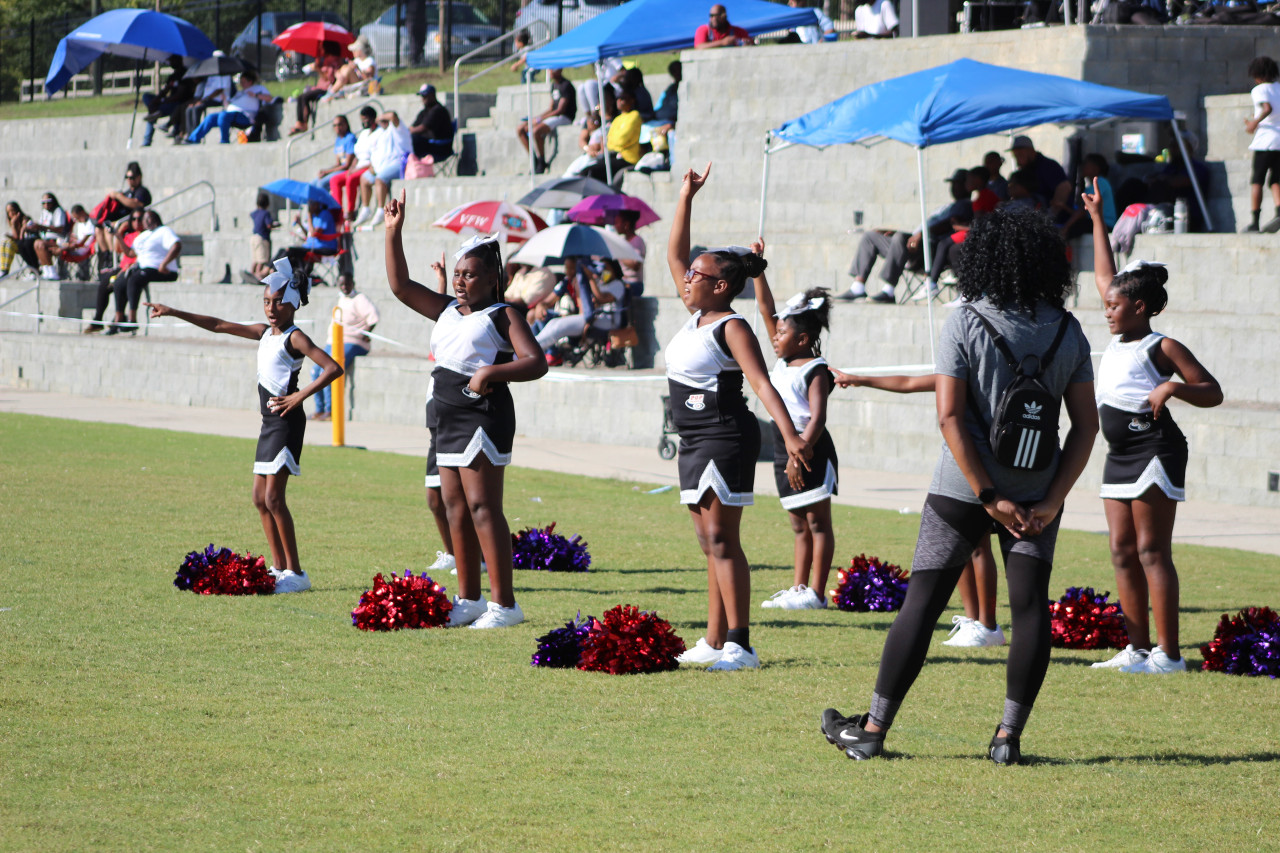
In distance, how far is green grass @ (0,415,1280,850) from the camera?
189 inches

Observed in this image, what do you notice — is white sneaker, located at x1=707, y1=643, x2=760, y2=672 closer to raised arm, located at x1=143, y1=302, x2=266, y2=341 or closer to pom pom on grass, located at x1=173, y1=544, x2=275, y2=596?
pom pom on grass, located at x1=173, y1=544, x2=275, y2=596

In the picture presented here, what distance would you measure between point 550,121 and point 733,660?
19880 millimetres

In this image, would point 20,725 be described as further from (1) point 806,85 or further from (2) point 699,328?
(1) point 806,85

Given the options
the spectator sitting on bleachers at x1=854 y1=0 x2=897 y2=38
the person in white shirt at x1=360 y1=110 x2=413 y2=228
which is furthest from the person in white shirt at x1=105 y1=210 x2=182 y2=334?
the spectator sitting on bleachers at x1=854 y1=0 x2=897 y2=38

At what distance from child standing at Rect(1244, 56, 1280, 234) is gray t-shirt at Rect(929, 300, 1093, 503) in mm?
12957

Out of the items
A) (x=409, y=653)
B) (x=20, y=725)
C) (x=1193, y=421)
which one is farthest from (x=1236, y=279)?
(x=20, y=725)

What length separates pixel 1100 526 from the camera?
12.9 metres

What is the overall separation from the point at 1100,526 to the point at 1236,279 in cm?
477

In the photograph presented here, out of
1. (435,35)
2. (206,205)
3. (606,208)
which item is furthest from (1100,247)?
(435,35)

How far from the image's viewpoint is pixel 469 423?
786 cm

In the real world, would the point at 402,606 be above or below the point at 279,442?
below

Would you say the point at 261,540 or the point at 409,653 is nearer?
the point at 409,653

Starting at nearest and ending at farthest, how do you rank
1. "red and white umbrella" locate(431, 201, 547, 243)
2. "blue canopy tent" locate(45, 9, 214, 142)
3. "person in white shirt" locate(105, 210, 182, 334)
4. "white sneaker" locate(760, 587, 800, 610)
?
"white sneaker" locate(760, 587, 800, 610) < "red and white umbrella" locate(431, 201, 547, 243) < "person in white shirt" locate(105, 210, 182, 334) < "blue canopy tent" locate(45, 9, 214, 142)

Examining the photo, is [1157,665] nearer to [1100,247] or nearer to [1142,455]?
[1142,455]
